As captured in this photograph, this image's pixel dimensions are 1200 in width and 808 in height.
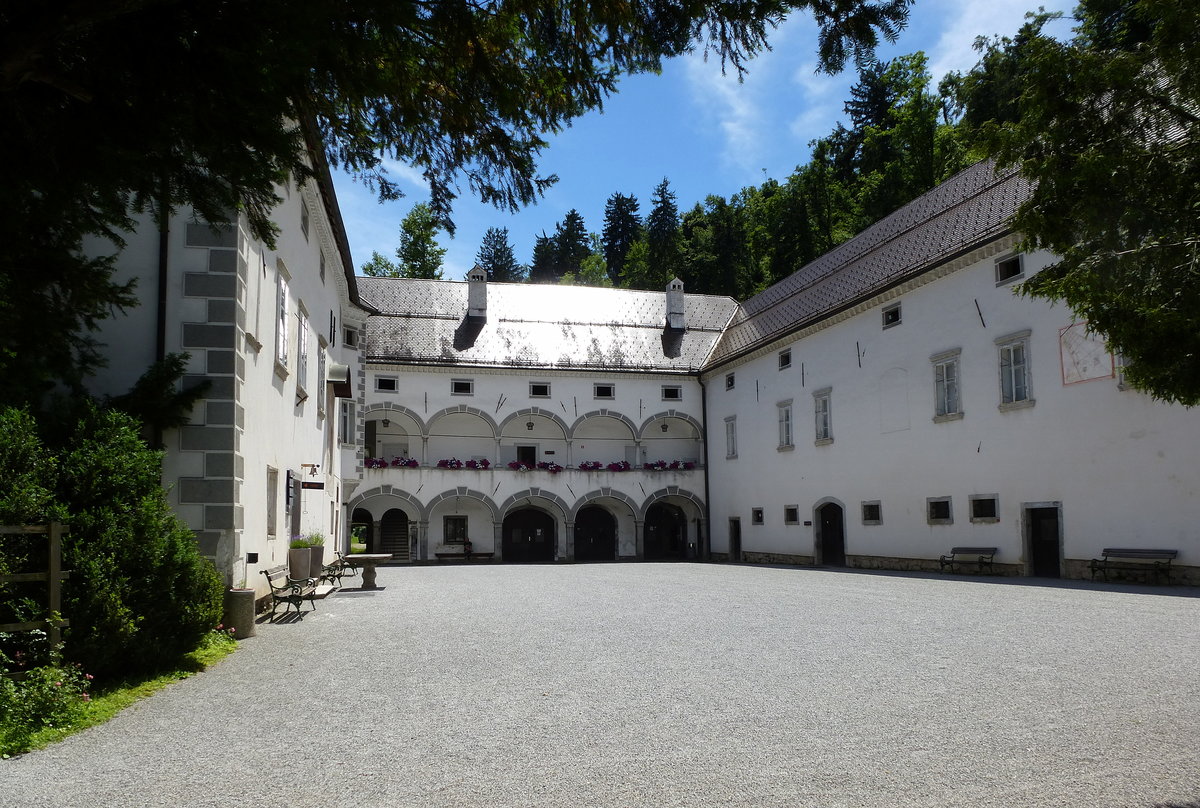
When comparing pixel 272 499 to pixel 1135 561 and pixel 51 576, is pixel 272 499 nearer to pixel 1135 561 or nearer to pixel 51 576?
pixel 51 576

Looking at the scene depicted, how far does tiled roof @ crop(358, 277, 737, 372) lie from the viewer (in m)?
35.2

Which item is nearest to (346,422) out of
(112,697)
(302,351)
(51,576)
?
(302,351)

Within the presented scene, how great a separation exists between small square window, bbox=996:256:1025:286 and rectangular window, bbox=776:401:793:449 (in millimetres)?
9705

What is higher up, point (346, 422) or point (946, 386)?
point (946, 386)

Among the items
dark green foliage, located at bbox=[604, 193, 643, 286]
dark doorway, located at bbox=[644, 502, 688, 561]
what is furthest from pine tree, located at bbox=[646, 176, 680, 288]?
dark doorway, located at bbox=[644, 502, 688, 561]

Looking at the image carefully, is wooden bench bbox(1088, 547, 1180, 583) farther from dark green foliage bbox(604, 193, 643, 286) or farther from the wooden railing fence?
dark green foliage bbox(604, 193, 643, 286)

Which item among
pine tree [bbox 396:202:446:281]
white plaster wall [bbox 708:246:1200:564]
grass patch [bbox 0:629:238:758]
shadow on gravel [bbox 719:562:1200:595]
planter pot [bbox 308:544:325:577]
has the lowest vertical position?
shadow on gravel [bbox 719:562:1200:595]

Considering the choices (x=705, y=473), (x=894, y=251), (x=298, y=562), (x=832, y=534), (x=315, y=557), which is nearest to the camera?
(x=298, y=562)

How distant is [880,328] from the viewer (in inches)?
975

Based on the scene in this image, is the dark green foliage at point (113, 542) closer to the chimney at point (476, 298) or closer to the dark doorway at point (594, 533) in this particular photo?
the chimney at point (476, 298)

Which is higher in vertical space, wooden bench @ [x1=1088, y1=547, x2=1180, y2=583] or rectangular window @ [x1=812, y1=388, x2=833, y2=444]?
rectangular window @ [x1=812, y1=388, x2=833, y2=444]

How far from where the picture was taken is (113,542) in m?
7.16

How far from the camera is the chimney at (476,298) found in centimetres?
3684

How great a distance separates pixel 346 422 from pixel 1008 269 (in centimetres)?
1631
